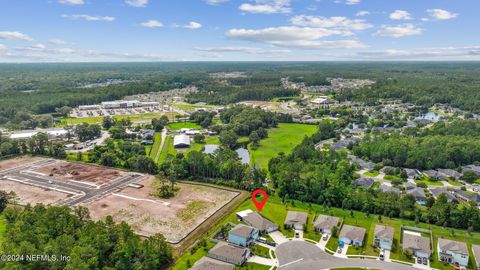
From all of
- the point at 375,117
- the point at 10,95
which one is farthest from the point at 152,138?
the point at 10,95

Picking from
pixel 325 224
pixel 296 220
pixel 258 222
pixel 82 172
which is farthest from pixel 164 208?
pixel 82 172

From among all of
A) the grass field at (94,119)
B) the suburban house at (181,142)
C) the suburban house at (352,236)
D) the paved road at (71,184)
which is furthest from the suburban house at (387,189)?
the grass field at (94,119)

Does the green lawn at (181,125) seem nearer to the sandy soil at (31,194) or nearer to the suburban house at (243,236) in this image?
the sandy soil at (31,194)

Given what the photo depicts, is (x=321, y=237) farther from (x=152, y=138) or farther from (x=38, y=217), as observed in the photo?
(x=152, y=138)

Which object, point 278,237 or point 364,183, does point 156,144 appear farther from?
point 278,237

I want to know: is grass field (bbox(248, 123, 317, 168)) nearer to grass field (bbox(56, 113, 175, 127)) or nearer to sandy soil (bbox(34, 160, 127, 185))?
sandy soil (bbox(34, 160, 127, 185))
